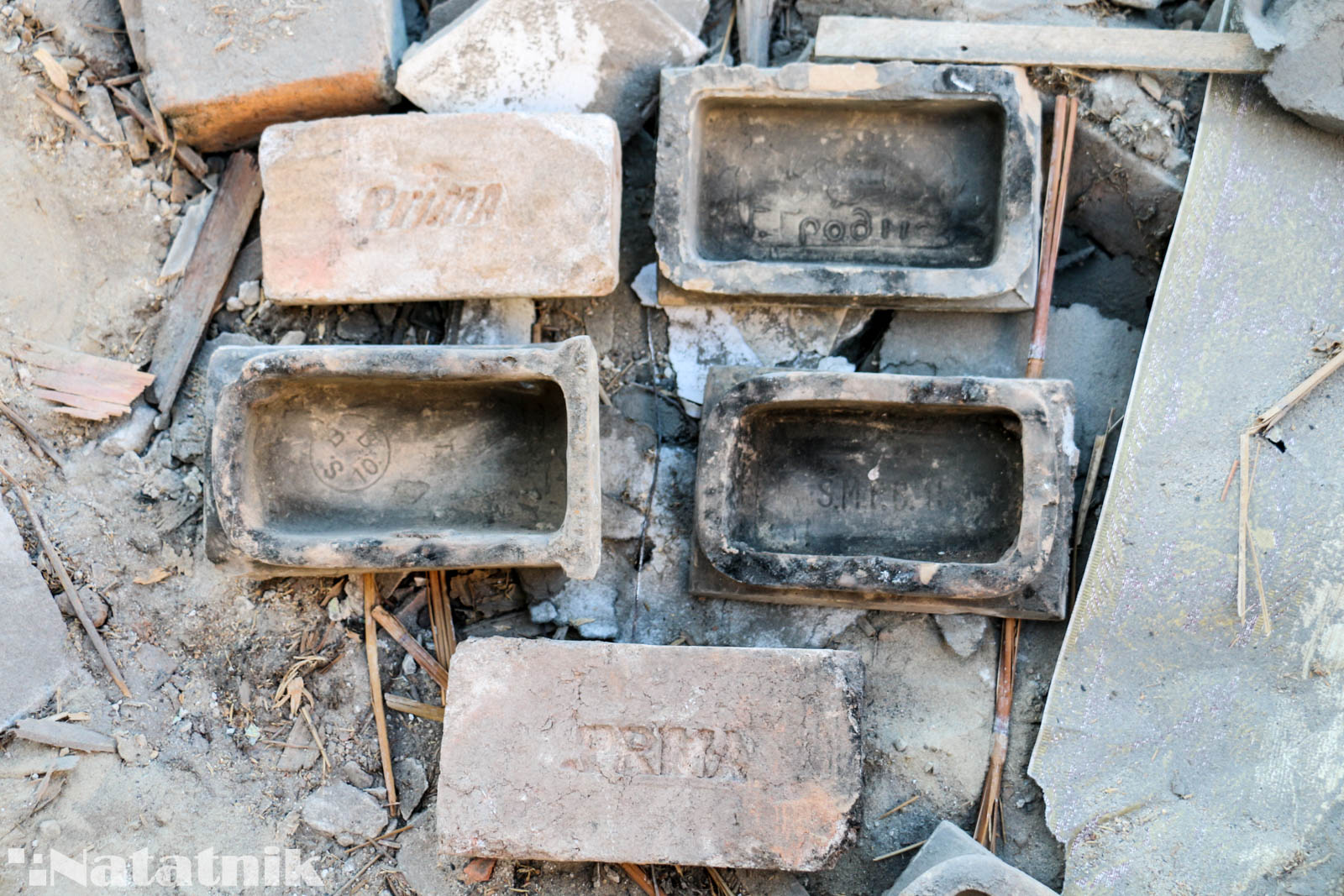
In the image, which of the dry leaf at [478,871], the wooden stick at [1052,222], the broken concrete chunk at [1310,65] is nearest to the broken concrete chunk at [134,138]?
the dry leaf at [478,871]

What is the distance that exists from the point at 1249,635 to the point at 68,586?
3.14 metres

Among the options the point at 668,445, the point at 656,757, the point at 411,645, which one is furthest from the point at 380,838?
the point at 668,445

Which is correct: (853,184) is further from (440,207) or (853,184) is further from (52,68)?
(52,68)

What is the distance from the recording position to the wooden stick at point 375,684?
9.84 feet

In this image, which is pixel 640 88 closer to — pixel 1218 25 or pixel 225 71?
pixel 225 71

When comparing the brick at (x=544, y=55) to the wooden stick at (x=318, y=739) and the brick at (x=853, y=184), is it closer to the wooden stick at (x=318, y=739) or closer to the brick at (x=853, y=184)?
the brick at (x=853, y=184)

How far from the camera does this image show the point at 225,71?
305 centimetres

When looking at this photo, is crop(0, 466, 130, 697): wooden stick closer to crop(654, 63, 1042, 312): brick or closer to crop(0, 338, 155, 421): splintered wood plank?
crop(0, 338, 155, 421): splintered wood plank

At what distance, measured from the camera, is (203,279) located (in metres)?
3.18

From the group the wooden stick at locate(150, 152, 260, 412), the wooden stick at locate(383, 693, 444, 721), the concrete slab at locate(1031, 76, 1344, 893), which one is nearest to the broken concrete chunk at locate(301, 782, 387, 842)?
the wooden stick at locate(383, 693, 444, 721)

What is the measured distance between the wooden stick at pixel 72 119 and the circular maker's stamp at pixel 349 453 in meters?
1.04

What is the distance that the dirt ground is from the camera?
2.95m

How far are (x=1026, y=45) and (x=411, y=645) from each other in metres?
2.40

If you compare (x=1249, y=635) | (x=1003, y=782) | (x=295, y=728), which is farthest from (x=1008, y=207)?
(x=295, y=728)
